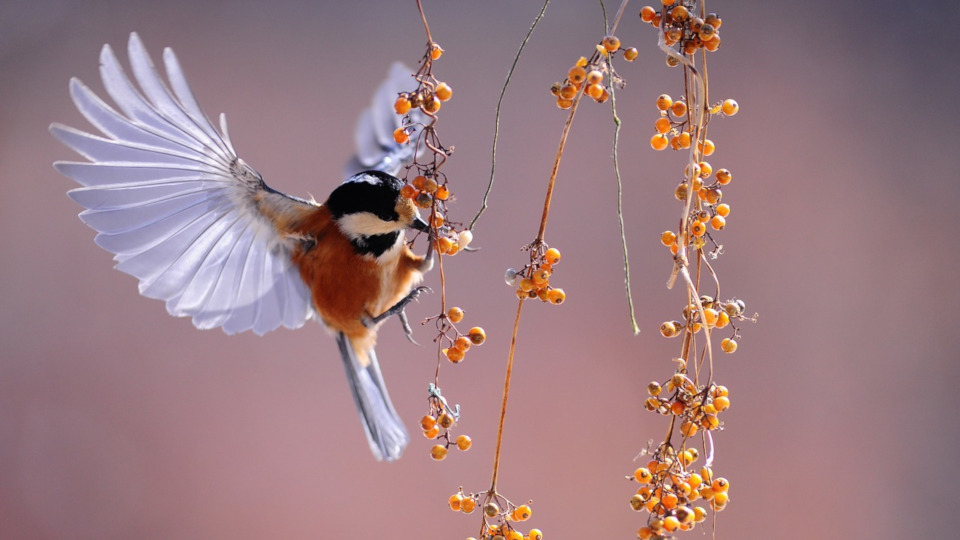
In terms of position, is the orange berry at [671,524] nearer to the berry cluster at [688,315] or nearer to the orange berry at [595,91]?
the berry cluster at [688,315]

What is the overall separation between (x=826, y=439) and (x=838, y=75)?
1.05m

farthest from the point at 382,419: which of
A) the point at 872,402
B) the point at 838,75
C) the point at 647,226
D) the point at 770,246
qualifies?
the point at 838,75

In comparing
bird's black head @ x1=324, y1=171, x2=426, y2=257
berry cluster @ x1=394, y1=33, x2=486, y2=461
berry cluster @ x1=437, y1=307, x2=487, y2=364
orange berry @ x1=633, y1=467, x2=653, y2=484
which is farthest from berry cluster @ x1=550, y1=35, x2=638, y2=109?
bird's black head @ x1=324, y1=171, x2=426, y2=257

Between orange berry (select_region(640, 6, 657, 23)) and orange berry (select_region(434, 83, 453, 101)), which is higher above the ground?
orange berry (select_region(640, 6, 657, 23))

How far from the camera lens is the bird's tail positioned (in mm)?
1392

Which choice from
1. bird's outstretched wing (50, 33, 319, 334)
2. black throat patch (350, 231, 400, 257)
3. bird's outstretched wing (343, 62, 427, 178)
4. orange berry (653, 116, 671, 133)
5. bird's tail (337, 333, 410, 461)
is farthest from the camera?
bird's outstretched wing (343, 62, 427, 178)

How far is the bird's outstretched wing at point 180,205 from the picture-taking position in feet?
3.42

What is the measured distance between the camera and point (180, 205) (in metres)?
1.17

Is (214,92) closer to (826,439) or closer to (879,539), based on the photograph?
(826,439)

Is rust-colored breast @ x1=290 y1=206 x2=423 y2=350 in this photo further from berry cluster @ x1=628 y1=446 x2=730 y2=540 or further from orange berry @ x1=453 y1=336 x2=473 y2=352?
berry cluster @ x1=628 y1=446 x2=730 y2=540

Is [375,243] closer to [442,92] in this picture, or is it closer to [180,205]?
[180,205]

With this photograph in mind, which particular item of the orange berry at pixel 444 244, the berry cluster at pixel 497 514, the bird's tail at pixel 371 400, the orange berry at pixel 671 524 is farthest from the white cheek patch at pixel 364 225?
the orange berry at pixel 671 524

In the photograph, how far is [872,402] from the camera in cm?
224

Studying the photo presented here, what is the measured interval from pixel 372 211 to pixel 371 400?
18.2 inches
